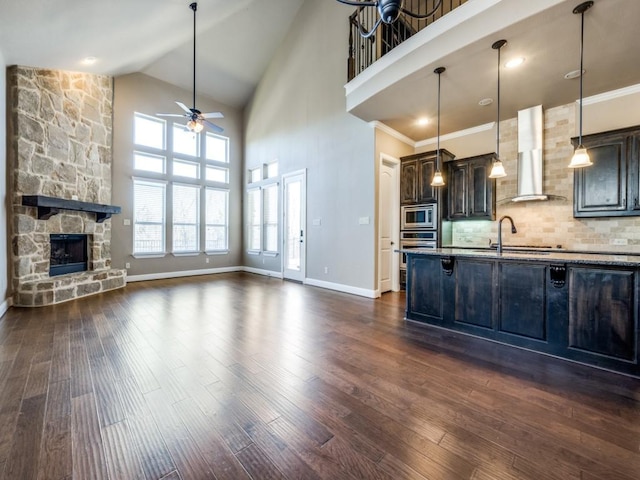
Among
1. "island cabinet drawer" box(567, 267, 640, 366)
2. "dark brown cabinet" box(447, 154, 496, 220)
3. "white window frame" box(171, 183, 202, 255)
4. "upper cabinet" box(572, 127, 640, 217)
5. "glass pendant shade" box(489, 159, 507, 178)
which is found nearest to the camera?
"island cabinet drawer" box(567, 267, 640, 366)

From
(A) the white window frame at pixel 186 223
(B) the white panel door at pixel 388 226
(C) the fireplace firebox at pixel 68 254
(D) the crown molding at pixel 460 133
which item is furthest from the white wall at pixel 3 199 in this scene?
(D) the crown molding at pixel 460 133

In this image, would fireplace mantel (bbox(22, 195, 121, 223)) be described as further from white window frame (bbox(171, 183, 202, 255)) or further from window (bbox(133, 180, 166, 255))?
white window frame (bbox(171, 183, 202, 255))

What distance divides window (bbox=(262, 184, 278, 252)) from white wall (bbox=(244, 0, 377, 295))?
20.5 inches

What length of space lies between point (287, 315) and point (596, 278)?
3300mm

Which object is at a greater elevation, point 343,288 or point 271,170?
point 271,170

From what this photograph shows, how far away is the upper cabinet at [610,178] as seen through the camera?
3578 millimetres

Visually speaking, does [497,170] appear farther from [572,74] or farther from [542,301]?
[572,74]

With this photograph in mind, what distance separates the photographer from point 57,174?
4.76 m

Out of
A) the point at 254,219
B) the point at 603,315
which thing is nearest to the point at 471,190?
the point at 603,315

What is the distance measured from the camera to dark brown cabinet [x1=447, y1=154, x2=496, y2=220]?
16.0 ft

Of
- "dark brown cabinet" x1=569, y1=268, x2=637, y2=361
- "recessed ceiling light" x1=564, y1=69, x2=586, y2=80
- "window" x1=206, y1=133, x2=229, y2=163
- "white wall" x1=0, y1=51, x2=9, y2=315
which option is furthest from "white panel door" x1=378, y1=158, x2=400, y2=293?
"white wall" x1=0, y1=51, x2=9, y2=315

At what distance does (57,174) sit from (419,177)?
647 centimetres

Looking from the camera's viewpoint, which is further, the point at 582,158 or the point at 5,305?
the point at 5,305

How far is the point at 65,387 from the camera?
202 cm
